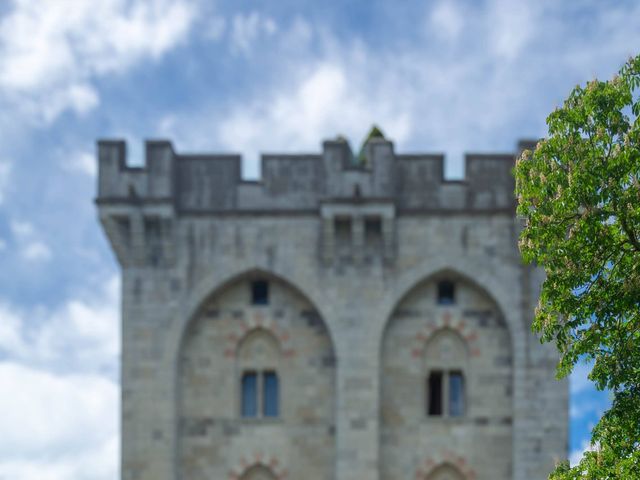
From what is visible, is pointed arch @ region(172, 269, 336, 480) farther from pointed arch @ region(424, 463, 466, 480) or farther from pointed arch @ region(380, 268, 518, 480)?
pointed arch @ region(424, 463, 466, 480)

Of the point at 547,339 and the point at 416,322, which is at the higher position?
the point at 416,322

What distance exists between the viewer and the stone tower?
103 ft

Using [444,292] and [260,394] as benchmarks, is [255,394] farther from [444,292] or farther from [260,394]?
[444,292]

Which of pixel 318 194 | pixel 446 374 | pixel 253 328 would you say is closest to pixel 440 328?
pixel 446 374

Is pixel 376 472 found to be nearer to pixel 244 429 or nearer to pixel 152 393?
pixel 244 429

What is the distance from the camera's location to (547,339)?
17062 mm

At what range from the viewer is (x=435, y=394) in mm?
32156

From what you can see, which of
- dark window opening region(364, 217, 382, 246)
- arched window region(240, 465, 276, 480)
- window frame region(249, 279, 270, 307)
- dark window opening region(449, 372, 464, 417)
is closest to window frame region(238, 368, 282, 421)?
arched window region(240, 465, 276, 480)

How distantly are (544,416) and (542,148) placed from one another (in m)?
16.0

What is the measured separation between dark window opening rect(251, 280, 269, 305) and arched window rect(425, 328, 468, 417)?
4.35 metres

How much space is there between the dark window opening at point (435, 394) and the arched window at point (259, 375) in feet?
12.8

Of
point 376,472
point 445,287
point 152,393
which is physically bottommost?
point 376,472

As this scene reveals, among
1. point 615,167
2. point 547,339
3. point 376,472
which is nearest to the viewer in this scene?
point 615,167

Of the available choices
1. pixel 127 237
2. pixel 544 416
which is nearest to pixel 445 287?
pixel 544 416
